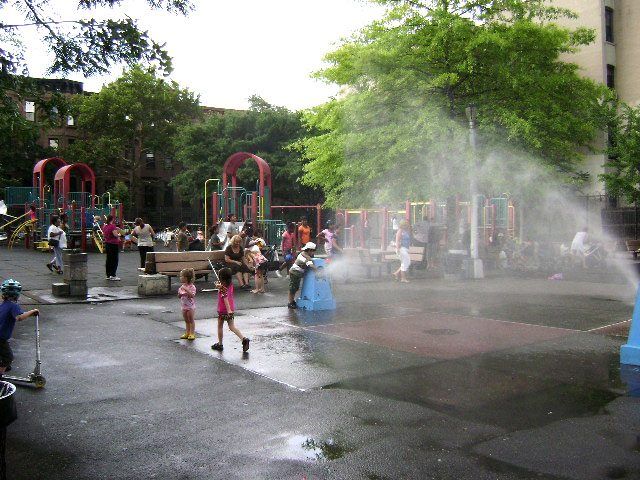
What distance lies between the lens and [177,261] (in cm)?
1416

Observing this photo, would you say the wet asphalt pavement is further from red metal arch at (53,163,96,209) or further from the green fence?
the green fence

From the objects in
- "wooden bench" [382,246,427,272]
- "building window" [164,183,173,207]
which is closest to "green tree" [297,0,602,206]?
"wooden bench" [382,246,427,272]

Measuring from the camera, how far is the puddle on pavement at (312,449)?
4.44m

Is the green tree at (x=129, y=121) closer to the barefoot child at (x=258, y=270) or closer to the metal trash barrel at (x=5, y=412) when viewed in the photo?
the barefoot child at (x=258, y=270)

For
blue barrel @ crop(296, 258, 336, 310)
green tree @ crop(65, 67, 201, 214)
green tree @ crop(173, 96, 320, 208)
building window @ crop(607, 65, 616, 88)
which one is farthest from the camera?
green tree @ crop(65, 67, 201, 214)

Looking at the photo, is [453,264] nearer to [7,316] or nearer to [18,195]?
[7,316]

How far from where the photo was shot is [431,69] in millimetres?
20031

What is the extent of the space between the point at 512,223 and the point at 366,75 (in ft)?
32.0

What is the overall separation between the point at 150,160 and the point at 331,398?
50.4 m

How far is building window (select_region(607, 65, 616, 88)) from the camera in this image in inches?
1287

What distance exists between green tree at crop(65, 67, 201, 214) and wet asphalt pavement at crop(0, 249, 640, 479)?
119 ft

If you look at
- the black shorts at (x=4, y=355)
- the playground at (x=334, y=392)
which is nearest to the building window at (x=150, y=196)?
the playground at (x=334, y=392)

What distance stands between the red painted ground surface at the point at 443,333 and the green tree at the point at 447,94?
9.62 m

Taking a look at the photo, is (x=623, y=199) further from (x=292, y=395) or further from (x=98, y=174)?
(x=98, y=174)
